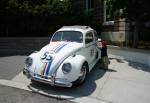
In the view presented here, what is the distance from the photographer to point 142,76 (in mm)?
8852

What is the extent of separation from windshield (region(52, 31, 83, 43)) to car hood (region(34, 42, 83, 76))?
1.27ft

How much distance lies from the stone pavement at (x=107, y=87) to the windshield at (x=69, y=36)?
1318 mm

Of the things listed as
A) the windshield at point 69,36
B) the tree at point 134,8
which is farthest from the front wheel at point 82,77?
the tree at point 134,8

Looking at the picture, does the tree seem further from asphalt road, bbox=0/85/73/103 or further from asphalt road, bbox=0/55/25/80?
asphalt road, bbox=0/85/73/103

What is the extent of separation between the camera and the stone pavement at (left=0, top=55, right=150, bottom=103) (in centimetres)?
688

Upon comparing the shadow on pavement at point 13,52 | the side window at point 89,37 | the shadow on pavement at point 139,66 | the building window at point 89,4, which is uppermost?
the building window at point 89,4

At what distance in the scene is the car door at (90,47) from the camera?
8735 millimetres

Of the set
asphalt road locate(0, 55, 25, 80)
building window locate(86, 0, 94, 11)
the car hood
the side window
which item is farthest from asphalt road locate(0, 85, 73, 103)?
building window locate(86, 0, 94, 11)

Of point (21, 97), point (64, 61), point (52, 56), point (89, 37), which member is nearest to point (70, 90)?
point (64, 61)

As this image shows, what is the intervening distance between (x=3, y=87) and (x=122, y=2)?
6.01 m

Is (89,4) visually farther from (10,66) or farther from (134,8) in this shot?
(10,66)

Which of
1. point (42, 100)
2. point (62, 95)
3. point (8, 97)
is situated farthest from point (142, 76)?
point (8, 97)

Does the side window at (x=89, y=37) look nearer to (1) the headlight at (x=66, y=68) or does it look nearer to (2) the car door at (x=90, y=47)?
(2) the car door at (x=90, y=47)

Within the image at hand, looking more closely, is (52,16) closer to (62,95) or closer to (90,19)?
(90,19)
